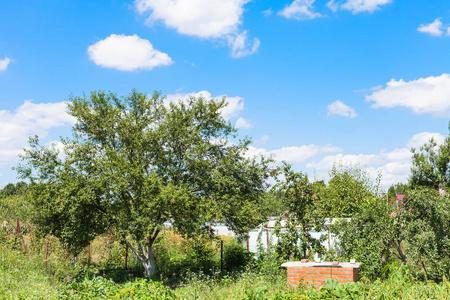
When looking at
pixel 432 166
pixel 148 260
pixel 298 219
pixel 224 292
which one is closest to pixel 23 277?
pixel 148 260

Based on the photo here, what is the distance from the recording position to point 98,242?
16.6 m

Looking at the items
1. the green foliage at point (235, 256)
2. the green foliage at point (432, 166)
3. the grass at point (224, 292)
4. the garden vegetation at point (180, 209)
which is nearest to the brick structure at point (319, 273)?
the grass at point (224, 292)

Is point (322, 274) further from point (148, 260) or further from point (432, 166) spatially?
point (432, 166)

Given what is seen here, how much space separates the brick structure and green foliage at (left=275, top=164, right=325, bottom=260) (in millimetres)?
3081

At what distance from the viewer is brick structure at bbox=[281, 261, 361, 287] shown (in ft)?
26.1

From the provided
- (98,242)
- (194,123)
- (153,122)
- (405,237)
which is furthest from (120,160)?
(405,237)

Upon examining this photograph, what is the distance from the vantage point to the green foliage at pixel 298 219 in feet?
38.3

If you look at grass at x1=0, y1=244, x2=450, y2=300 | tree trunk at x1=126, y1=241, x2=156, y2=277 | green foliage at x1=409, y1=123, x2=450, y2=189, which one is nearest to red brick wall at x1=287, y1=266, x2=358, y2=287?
grass at x1=0, y1=244, x2=450, y2=300

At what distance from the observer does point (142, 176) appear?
12.1m

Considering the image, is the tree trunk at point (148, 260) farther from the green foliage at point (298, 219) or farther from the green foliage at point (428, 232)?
the green foliage at point (428, 232)

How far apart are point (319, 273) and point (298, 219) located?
3.81 m

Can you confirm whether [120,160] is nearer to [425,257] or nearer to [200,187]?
[200,187]

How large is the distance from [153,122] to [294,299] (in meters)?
9.44

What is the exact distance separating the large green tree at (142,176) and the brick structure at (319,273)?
13.9ft
